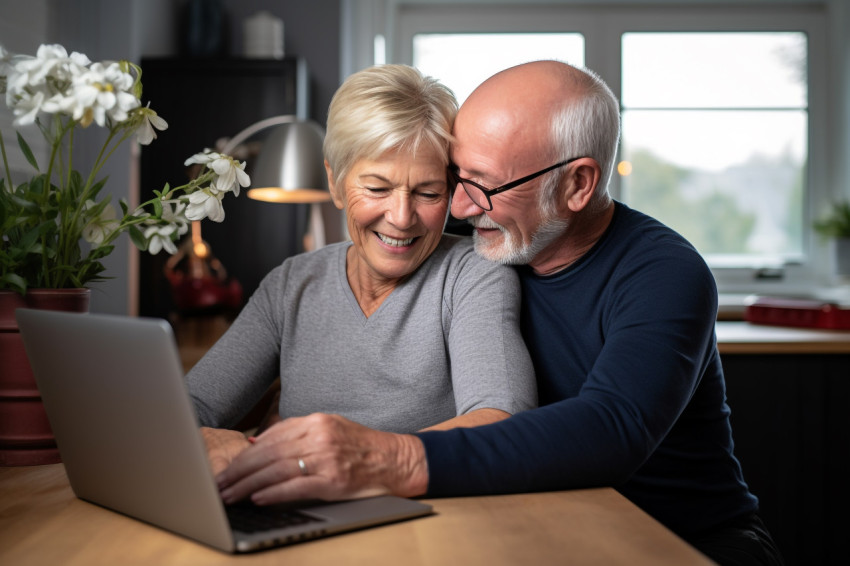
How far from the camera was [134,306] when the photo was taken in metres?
3.54

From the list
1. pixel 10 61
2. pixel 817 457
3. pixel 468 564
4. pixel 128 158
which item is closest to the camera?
pixel 468 564

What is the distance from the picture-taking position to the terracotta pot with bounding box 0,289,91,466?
110cm

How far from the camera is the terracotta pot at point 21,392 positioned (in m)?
1.10

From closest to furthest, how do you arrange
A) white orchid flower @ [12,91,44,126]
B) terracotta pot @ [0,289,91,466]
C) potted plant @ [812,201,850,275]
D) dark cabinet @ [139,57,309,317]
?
1. white orchid flower @ [12,91,44,126]
2. terracotta pot @ [0,289,91,466]
3. dark cabinet @ [139,57,309,317]
4. potted plant @ [812,201,850,275]

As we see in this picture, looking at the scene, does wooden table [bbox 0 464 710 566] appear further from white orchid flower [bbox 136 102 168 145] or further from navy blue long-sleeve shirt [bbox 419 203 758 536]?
white orchid flower [bbox 136 102 168 145]

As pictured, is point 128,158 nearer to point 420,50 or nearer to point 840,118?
point 420,50

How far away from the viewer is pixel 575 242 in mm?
1418

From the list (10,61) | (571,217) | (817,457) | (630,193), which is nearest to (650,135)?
(630,193)

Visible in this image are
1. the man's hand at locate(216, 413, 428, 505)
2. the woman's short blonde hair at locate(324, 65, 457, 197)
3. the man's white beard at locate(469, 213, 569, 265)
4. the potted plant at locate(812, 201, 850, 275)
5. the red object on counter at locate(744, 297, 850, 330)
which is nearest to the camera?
the man's hand at locate(216, 413, 428, 505)

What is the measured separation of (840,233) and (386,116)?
3.17 metres

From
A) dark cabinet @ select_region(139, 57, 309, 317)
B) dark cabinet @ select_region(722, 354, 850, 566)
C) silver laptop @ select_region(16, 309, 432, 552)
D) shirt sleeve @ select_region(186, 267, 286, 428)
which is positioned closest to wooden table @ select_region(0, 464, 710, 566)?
silver laptop @ select_region(16, 309, 432, 552)

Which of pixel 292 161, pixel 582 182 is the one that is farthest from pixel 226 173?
pixel 292 161

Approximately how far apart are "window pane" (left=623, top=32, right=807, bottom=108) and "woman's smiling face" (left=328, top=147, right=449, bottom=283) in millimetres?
3028

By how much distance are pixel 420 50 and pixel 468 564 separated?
373 centimetres
